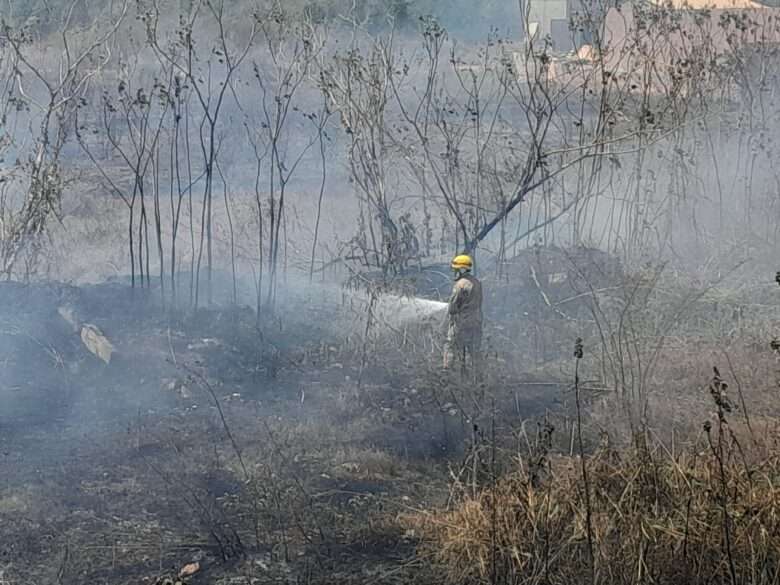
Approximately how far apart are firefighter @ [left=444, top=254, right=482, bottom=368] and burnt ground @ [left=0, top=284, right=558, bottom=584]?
261 millimetres

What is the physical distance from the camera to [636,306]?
9.98 meters

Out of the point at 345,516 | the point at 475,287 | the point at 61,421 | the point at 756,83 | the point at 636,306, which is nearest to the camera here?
the point at 345,516

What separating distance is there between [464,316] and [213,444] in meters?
2.49

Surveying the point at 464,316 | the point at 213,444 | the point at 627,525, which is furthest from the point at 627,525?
the point at 464,316

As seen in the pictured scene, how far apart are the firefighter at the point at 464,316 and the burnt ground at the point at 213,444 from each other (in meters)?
0.26

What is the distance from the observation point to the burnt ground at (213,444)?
19.6ft

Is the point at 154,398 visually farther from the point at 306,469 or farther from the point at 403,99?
the point at 403,99

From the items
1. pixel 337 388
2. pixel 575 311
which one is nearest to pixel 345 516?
pixel 337 388

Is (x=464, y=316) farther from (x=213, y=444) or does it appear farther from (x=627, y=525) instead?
(x=627, y=525)

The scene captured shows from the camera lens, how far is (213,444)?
763cm

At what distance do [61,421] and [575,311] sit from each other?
555 centimetres

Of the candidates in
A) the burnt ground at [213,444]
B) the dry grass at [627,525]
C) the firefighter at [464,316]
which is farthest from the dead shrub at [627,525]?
the firefighter at [464,316]

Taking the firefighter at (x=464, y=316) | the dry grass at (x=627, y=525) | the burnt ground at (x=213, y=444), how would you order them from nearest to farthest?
the dry grass at (x=627, y=525)
the burnt ground at (x=213, y=444)
the firefighter at (x=464, y=316)

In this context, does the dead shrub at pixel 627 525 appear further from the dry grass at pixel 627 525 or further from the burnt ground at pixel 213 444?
the burnt ground at pixel 213 444
